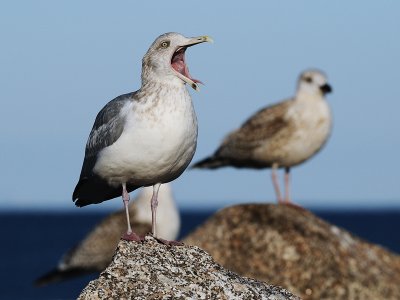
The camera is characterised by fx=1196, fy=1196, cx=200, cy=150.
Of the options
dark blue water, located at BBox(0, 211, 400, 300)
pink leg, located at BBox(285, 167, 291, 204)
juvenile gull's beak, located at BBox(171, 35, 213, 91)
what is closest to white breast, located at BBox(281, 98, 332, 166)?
pink leg, located at BBox(285, 167, 291, 204)

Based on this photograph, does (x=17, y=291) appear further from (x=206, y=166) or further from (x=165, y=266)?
(x=165, y=266)

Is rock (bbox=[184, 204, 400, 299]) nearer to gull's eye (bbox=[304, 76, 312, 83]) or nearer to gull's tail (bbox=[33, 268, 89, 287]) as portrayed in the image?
gull's eye (bbox=[304, 76, 312, 83])

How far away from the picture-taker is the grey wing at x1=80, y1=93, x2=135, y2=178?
939 centimetres

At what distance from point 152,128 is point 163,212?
11.2m

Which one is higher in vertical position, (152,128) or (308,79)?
(152,128)

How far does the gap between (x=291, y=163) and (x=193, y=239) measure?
137 inches

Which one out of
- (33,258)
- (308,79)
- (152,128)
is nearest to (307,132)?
(308,79)

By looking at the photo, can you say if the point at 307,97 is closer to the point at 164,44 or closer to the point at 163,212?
the point at 163,212

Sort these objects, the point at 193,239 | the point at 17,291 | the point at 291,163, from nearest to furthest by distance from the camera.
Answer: the point at 193,239, the point at 291,163, the point at 17,291

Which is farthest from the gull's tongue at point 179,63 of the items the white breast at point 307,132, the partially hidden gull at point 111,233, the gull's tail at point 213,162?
the gull's tail at point 213,162

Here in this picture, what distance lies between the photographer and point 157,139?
8.90m

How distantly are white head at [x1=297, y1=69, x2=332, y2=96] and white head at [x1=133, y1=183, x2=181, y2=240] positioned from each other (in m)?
2.81

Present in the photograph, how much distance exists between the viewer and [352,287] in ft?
49.4

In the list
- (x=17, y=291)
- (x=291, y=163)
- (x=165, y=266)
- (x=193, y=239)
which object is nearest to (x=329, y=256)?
(x=193, y=239)
